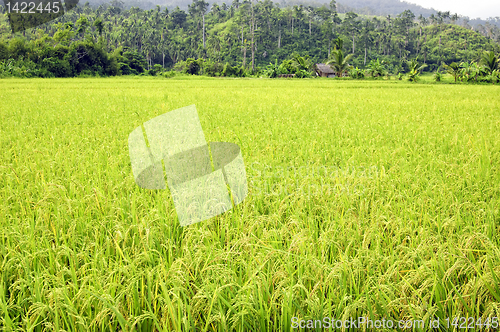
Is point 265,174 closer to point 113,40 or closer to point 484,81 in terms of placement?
point 484,81

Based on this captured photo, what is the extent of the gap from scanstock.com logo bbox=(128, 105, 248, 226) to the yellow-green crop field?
10 cm

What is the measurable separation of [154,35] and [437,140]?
58892 mm

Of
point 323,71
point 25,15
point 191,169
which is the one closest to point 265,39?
point 323,71

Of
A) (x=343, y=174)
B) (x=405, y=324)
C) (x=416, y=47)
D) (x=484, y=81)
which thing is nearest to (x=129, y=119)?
(x=343, y=174)

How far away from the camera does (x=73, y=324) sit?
117 centimetres

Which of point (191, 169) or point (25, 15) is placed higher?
point (25, 15)

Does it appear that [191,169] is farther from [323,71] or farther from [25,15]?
[25,15]

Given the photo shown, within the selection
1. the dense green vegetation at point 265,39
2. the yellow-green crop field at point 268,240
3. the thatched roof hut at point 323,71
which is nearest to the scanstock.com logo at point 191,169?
the yellow-green crop field at point 268,240

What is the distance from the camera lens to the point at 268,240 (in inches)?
65.9

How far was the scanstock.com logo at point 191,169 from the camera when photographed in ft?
6.86

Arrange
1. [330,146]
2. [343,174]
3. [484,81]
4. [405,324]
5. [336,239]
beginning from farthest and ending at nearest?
[484,81]
[330,146]
[343,174]
[336,239]
[405,324]

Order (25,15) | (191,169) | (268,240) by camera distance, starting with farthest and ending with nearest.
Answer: (25,15) → (191,169) → (268,240)

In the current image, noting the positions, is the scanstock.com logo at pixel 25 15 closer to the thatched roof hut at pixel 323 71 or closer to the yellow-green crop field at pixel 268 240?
the thatched roof hut at pixel 323 71

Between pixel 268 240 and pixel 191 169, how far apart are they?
144 centimetres
